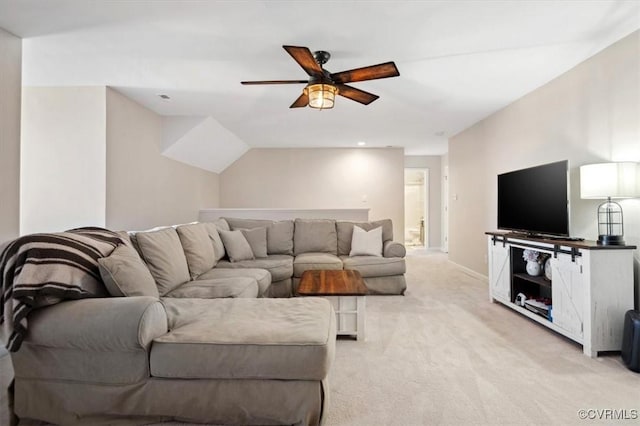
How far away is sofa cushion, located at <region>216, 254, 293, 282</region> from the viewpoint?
350cm

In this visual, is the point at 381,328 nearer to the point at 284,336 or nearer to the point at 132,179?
the point at 284,336

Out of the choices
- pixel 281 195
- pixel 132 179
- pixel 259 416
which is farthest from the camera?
pixel 281 195

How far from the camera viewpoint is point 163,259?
94.3 inches

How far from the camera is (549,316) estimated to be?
106 inches

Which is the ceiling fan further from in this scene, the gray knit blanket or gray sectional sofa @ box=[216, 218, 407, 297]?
gray sectional sofa @ box=[216, 218, 407, 297]

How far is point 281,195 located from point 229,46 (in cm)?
453

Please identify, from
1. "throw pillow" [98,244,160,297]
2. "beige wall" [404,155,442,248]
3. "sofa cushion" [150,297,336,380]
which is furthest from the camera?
"beige wall" [404,155,442,248]

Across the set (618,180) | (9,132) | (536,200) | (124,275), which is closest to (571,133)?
(536,200)

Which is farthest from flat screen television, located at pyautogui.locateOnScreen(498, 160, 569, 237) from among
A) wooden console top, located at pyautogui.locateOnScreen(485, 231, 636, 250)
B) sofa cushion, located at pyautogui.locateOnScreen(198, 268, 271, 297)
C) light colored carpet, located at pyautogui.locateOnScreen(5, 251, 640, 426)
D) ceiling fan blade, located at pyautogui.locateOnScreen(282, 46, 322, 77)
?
sofa cushion, located at pyautogui.locateOnScreen(198, 268, 271, 297)

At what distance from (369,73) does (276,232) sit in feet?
8.30

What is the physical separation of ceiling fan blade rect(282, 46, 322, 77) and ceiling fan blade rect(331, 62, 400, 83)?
0.19 m

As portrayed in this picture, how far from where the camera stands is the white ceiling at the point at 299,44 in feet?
6.79

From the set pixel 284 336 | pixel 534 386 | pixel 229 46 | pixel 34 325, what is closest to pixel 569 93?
pixel 534 386

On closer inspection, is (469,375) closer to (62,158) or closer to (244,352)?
(244,352)
